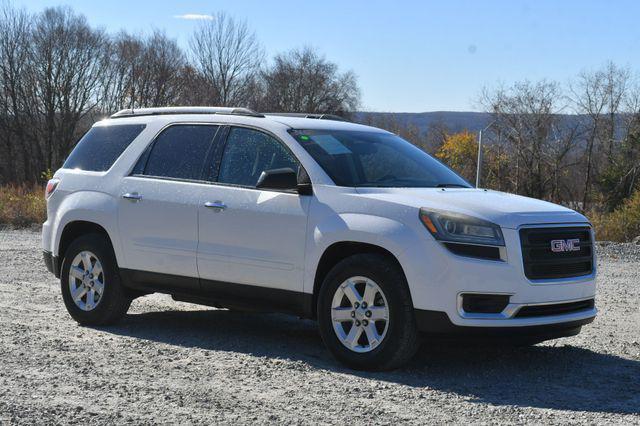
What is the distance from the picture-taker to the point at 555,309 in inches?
248

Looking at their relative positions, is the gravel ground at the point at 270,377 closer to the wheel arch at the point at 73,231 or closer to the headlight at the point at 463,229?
the wheel arch at the point at 73,231

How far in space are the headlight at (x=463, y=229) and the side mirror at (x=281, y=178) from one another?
1169 mm

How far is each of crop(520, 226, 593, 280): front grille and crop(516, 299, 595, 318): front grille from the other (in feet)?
0.67

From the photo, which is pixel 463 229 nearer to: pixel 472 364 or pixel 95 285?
pixel 472 364

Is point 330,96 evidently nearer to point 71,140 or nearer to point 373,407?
point 71,140

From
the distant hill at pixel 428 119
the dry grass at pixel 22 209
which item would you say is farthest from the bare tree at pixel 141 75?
the dry grass at pixel 22 209

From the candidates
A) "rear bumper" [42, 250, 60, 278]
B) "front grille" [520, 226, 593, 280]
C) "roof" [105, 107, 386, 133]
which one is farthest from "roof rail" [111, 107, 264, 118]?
"front grille" [520, 226, 593, 280]

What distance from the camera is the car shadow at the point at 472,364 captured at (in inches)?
226

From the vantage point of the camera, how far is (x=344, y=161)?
6.96 meters

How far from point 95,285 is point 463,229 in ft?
12.2

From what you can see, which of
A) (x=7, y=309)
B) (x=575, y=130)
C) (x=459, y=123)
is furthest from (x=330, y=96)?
(x=7, y=309)

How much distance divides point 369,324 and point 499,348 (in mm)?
1599

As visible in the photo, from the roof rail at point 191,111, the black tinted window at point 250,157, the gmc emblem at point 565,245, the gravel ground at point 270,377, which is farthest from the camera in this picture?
the roof rail at point 191,111

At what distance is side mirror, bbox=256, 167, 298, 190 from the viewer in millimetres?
6699
